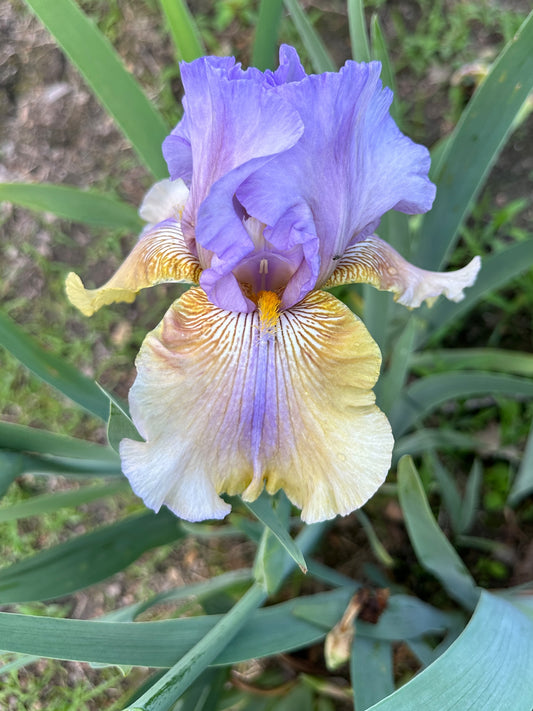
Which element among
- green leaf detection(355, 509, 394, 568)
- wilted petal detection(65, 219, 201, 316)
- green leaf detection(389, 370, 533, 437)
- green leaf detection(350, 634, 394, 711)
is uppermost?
wilted petal detection(65, 219, 201, 316)

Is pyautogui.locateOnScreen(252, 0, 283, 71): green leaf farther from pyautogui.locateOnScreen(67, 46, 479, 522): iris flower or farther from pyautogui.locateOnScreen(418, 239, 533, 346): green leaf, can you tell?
pyautogui.locateOnScreen(418, 239, 533, 346): green leaf

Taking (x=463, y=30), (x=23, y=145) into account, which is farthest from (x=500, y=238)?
(x=23, y=145)

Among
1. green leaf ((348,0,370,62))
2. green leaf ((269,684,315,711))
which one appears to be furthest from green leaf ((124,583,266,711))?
green leaf ((348,0,370,62))

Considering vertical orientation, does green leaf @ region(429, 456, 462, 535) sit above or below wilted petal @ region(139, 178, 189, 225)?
below

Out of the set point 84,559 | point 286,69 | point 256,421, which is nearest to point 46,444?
point 84,559

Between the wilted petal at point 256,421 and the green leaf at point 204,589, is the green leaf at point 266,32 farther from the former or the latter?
the green leaf at point 204,589

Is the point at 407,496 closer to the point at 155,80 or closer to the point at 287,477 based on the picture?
the point at 287,477

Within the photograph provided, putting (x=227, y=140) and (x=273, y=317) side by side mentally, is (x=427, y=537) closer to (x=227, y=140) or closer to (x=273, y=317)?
(x=273, y=317)
